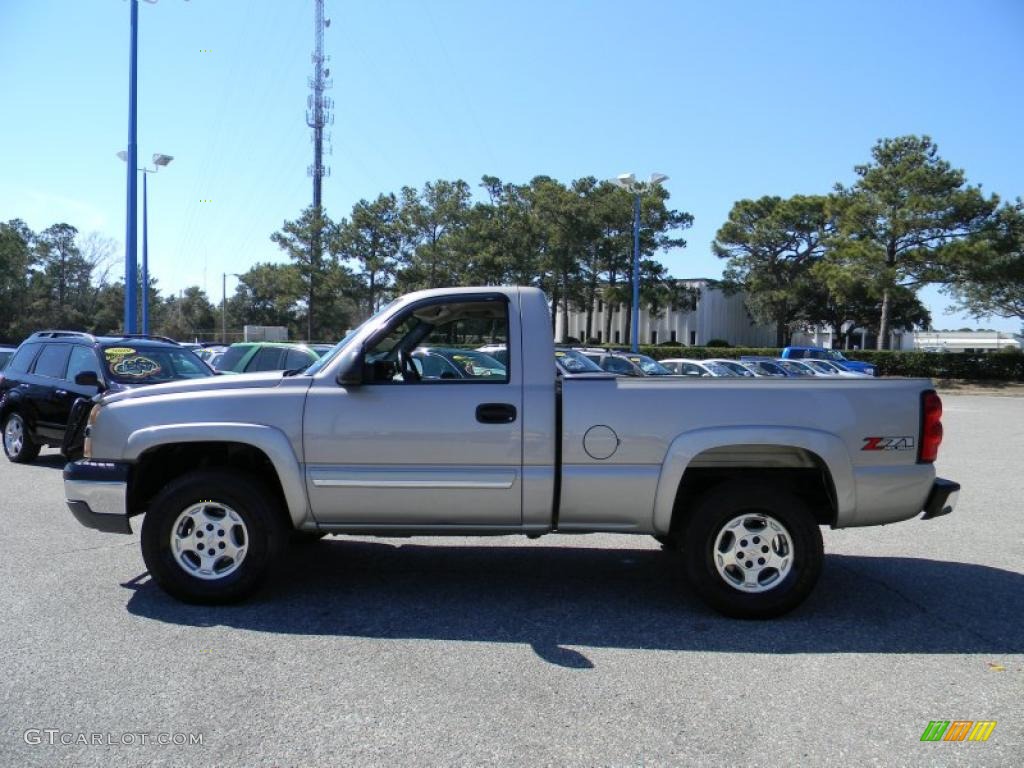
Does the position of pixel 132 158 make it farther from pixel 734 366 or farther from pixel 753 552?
pixel 753 552

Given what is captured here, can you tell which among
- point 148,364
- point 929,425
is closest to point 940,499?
point 929,425

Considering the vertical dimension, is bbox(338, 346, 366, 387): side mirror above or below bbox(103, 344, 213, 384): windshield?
above

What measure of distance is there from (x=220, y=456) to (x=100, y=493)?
2.40ft

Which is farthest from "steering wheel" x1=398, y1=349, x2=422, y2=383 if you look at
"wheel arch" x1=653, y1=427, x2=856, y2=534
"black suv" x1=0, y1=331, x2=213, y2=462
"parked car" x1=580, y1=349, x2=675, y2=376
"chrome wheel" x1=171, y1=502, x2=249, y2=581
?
"parked car" x1=580, y1=349, x2=675, y2=376

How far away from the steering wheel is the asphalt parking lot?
1.45m

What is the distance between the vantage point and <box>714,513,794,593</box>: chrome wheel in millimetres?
4730

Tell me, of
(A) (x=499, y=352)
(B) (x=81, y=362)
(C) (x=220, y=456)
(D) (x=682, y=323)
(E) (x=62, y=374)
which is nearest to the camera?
(A) (x=499, y=352)

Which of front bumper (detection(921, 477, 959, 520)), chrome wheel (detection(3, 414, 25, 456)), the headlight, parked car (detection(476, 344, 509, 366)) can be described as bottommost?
chrome wheel (detection(3, 414, 25, 456))

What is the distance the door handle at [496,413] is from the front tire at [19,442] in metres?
8.85

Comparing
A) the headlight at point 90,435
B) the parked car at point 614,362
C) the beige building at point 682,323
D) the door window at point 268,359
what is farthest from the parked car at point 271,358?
the beige building at point 682,323

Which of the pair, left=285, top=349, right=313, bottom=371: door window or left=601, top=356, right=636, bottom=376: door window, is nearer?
left=285, top=349, right=313, bottom=371: door window

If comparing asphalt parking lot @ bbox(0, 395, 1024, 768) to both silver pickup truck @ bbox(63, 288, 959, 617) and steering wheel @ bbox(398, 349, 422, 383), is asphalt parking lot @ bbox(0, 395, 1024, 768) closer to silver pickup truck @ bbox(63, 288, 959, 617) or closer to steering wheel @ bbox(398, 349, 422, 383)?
silver pickup truck @ bbox(63, 288, 959, 617)

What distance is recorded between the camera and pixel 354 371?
185 inches

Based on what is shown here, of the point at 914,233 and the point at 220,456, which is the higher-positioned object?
the point at 914,233
